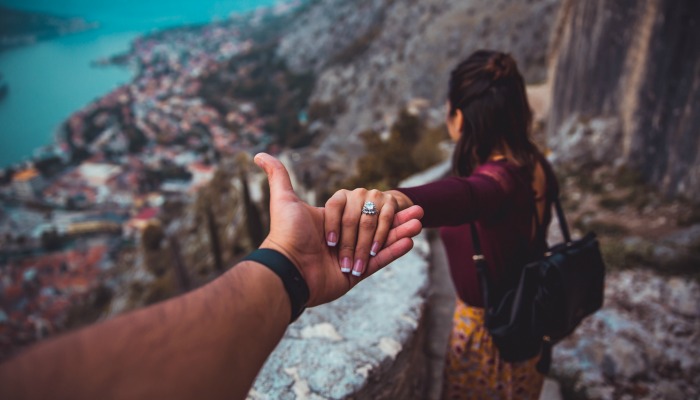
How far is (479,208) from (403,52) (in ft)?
109

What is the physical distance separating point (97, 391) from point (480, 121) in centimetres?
137

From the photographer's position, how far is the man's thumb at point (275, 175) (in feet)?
3.20

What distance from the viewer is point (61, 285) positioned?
24609 mm

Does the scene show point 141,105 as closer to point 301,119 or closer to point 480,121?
point 301,119

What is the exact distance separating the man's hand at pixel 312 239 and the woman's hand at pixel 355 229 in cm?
2

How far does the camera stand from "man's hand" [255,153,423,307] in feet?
2.84

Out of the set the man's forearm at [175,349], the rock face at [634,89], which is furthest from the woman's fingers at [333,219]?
the rock face at [634,89]

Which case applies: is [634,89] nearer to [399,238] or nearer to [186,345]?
[399,238]

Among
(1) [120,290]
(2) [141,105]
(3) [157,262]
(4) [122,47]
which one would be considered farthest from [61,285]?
(4) [122,47]

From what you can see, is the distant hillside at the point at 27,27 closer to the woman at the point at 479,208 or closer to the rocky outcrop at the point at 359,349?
the rocky outcrop at the point at 359,349

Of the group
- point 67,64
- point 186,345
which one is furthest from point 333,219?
point 67,64

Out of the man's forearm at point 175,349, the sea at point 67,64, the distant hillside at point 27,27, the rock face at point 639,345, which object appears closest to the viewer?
the man's forearm at point 175,349

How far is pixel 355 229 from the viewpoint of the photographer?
3.22 feet

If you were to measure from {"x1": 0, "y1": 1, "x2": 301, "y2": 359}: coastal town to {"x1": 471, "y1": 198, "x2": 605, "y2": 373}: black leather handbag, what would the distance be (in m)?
17.4
